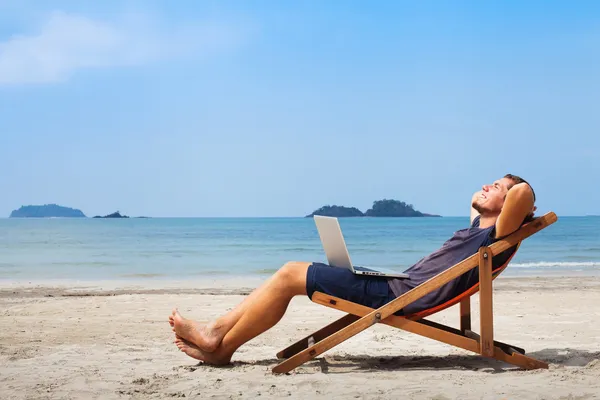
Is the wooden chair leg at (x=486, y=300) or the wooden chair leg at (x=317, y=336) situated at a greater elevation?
the wooden chair leg at (x=486, y=300)

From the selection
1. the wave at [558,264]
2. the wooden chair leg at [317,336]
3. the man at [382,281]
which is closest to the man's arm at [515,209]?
the man at [382,281]

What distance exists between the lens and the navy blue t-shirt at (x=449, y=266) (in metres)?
4.65

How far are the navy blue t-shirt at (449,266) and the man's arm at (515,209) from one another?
0.13 m

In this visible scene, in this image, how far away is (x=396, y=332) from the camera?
6812 mm

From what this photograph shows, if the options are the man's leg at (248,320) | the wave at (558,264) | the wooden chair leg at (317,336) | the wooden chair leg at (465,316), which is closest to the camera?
the man's leg at (248,320)

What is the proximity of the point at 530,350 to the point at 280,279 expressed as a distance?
231 centimetres

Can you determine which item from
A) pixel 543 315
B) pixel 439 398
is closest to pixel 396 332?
pixel 543 315

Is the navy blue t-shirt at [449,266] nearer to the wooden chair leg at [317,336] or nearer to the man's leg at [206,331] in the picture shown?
the wooden chair leg at [317,336]

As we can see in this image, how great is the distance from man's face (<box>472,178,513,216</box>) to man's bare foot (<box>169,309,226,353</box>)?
6.46 ft

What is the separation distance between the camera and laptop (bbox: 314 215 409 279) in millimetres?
4622

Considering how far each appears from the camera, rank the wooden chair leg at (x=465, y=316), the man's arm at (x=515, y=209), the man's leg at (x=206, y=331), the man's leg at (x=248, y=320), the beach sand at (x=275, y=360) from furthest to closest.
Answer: the wooden chair leg at (x=465, y=316)
the man's leg at (x=206, y=331)
the man's leg at (x=248, y=320)
the man's arm at (x=515, y=209)
the beach sand at (x=275, y=360)

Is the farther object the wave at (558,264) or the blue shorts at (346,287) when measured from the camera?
the wave at (558,264)

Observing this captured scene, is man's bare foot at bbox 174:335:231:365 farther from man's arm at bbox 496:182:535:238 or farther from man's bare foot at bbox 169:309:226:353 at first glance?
man's arm at bbox 496:182:535:238

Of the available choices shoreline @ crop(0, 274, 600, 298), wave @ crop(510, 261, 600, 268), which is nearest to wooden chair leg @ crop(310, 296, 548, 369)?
shoreline @ crop(0, 274, 600, 298)
